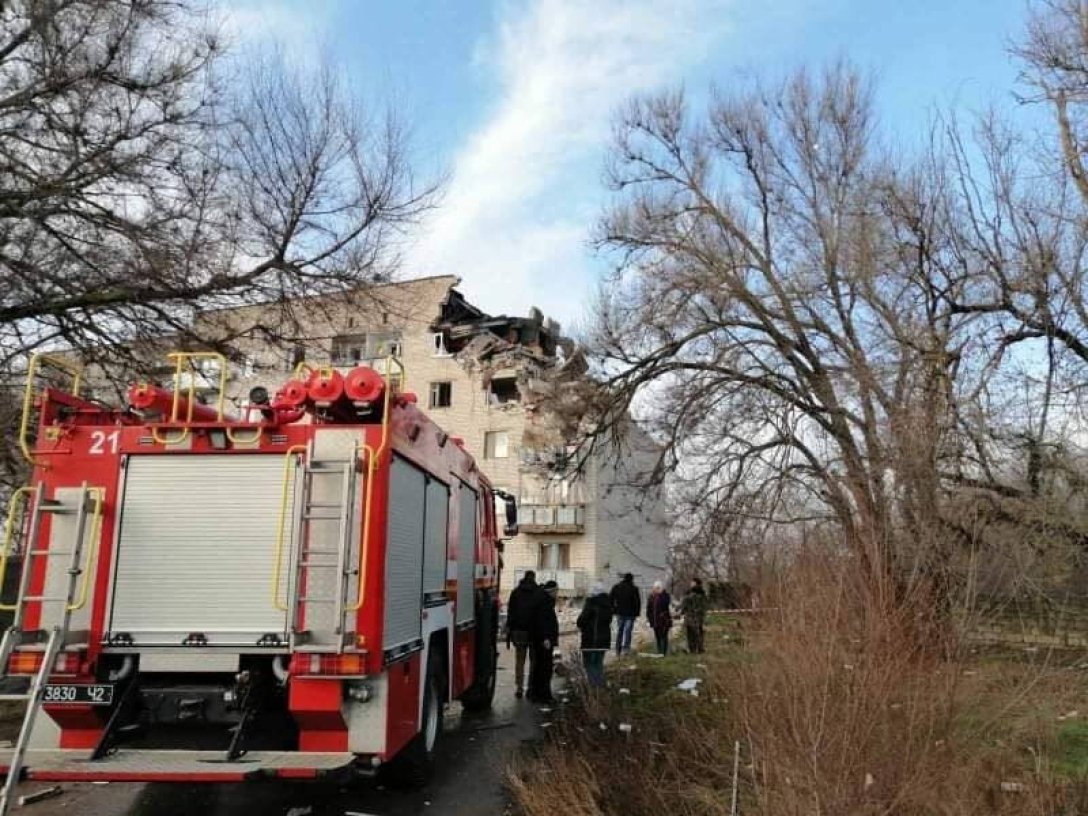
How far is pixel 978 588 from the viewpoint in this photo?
18.5ft

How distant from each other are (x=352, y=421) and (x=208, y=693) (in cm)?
205

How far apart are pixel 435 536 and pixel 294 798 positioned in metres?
2.34

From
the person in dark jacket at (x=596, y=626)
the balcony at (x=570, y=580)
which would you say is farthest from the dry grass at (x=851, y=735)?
the balcony at (x=570, y=580)

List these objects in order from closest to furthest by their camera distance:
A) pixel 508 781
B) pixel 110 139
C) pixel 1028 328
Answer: pixel 508 781, pixel 110 139, pixel 1028 328

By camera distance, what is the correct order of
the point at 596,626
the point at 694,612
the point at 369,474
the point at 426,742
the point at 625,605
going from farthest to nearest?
the point at 625,605
the point at 694,612
the point at 596,626
the point at 426,742
the point at 369,474

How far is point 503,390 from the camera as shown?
39125mm

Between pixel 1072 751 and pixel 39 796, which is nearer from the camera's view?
pixel 1072 751

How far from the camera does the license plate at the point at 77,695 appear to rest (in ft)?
19.0

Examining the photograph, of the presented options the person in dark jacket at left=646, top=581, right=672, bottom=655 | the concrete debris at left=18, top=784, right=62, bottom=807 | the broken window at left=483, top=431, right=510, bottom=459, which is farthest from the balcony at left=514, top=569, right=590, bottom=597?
the concrete debris at left=18, top=784, right=62, bottom=807

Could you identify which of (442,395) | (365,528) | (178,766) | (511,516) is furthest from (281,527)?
(442,395)

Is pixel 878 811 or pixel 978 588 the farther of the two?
pixel 978 588

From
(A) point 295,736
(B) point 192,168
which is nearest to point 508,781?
(A) point 295,736

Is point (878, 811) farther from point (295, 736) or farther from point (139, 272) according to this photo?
point (139, 272)

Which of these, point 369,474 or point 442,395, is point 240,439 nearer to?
point 369,474
